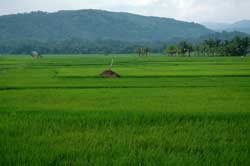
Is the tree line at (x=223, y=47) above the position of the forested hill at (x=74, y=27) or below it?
below

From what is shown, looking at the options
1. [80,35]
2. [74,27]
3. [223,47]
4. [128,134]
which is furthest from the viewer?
[74,27]

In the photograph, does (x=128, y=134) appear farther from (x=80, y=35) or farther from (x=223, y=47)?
(x=80, y=35)

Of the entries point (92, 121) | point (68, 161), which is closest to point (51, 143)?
point (68, 161)

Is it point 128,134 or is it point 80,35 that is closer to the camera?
point 128,134

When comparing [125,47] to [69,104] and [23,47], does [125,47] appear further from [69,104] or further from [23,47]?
[69,104]

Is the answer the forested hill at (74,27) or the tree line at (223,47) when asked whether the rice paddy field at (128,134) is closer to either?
the tree line at (223,47)

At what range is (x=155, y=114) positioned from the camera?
766cm

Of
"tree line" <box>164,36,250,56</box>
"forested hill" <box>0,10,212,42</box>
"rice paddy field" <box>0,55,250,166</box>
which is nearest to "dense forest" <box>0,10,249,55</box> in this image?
"forested hill" <box>0,10,212,42</box>

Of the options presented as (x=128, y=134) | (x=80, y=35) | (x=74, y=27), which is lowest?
(x=128, y=134)

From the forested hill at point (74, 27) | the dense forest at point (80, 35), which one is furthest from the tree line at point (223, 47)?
the forested hill at point (74, 27)

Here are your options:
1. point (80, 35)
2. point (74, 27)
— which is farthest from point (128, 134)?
point (74, 27)

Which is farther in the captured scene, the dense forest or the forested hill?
the forested hill

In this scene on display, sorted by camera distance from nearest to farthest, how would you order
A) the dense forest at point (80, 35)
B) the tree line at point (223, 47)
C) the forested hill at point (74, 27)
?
the tree line at point (223, 47)
the dense forest at point (80, 35)
the forested hill at point (74, 27)

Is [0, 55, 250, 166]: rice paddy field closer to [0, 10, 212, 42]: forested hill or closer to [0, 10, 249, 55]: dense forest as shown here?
[0, 10, 249, 55]: dense forest
